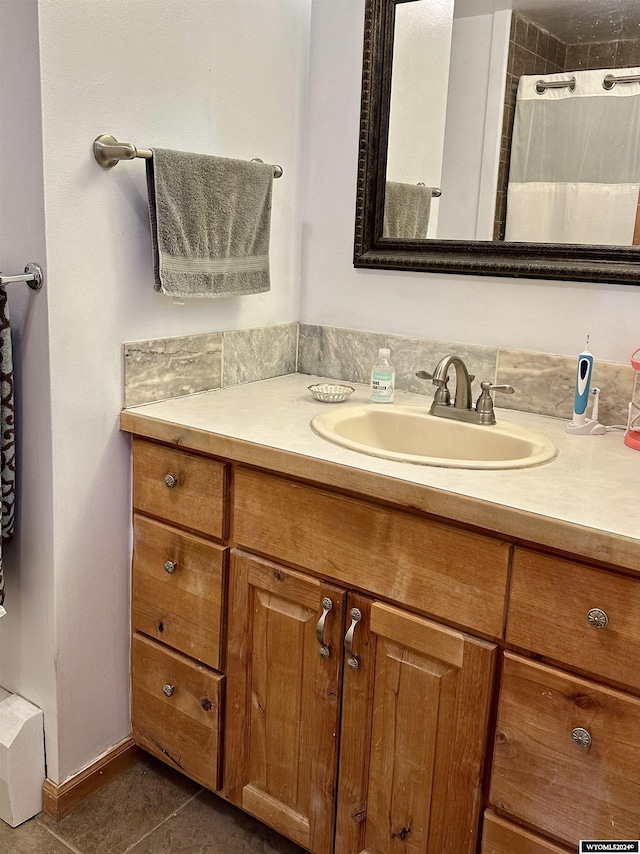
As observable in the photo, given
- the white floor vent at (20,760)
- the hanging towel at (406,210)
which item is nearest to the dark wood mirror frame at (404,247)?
the hanging towel at (406,210)

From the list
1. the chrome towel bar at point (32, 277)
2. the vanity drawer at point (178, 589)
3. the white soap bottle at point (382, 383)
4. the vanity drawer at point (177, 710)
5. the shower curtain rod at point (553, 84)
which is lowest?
the vanity drawer at point (177, 710)

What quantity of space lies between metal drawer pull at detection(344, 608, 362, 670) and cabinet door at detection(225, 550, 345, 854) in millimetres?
24

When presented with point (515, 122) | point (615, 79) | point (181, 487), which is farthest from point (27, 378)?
point (615, 79)

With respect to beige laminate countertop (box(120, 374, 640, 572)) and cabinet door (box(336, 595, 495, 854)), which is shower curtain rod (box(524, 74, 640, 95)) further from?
cabinet door (box(336, 595, 495, 854))

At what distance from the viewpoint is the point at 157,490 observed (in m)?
1.50

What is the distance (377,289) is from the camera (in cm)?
179

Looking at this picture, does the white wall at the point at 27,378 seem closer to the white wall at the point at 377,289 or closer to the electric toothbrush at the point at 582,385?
the white wall at the point at 377,289

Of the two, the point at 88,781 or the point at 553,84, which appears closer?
the point at 553,84

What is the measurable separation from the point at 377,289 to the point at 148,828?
1.26 metres

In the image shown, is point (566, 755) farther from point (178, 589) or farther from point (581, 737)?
point (178, 589)

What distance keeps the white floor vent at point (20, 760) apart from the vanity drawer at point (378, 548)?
1.90ft

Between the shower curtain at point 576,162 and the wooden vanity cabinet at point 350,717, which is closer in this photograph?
the wooden vanity cabinet at point 350,717

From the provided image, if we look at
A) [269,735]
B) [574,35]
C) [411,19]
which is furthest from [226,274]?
[269,735]

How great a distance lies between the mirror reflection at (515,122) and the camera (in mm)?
1409
